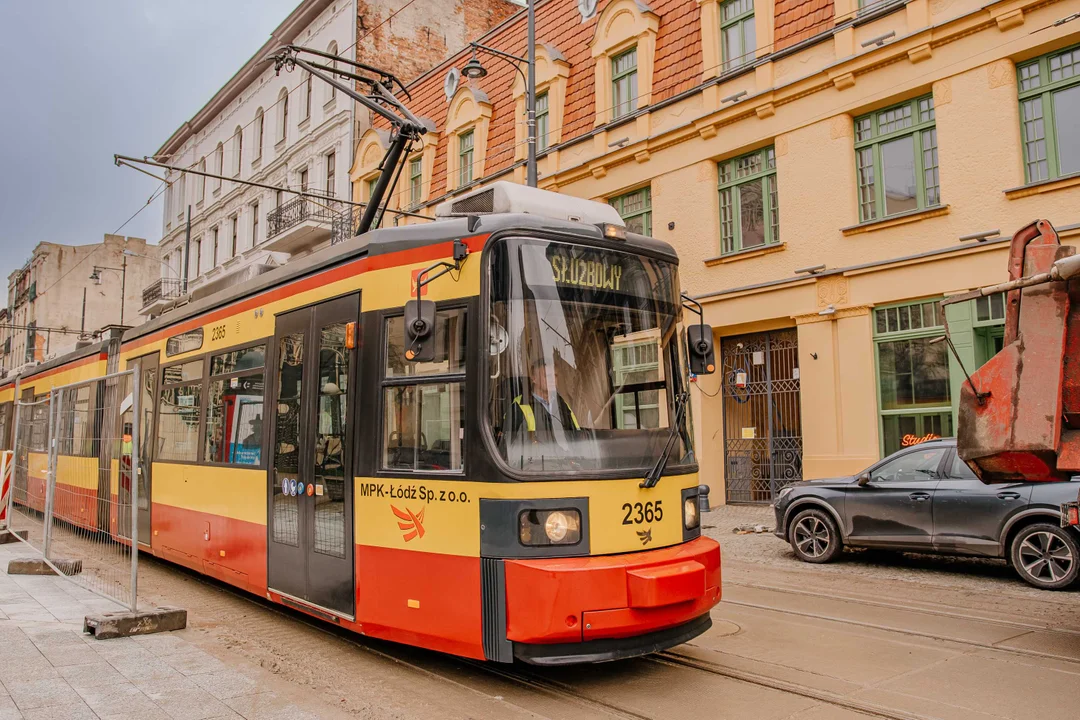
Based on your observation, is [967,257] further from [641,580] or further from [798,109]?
[641,580]

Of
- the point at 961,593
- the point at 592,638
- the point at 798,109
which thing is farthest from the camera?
the point at 798,109

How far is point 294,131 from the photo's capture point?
105 ft

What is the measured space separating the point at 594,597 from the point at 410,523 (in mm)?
1408

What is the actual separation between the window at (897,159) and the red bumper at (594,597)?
10800 millimetres

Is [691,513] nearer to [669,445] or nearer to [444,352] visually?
[669,445]

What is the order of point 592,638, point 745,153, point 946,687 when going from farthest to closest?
point 745,153 → point 946,687 → point 592,638

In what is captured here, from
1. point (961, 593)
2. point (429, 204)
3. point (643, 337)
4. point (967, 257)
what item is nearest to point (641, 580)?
point (643, 337)

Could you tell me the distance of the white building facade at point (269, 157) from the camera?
29.1 metres

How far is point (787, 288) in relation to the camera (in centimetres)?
1560

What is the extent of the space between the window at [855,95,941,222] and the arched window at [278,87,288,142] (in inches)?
952

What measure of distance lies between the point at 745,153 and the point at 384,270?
39.6 feet

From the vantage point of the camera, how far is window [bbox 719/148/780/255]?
1617cm

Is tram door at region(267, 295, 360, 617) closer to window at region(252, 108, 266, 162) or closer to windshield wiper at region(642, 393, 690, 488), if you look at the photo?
windshield wiper at region(642, 393, 690, 488)

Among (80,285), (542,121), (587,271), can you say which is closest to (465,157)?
(542,121)
